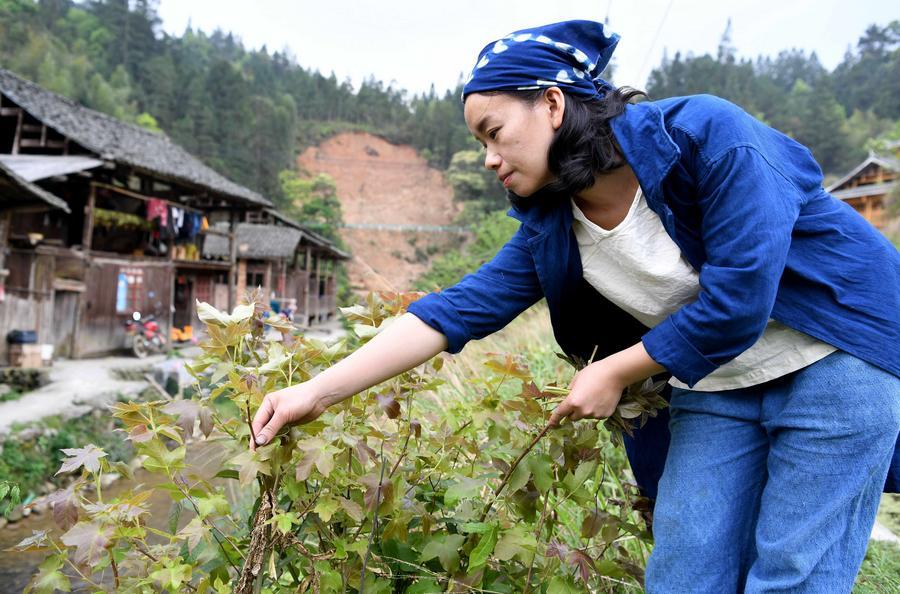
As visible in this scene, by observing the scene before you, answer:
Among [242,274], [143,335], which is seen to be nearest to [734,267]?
[143,335]

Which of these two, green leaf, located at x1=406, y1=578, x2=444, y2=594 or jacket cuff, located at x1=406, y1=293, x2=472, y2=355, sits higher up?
jacket cuff, located at x1=406, y1=293, x2=472, y2=355

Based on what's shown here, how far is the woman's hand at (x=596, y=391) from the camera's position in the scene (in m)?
1.14

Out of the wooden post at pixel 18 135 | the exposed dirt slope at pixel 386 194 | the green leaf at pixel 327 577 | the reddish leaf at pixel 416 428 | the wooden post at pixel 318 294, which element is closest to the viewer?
the green leaf at pixel 327 577

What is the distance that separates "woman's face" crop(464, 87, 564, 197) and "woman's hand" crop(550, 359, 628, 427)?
0.40m

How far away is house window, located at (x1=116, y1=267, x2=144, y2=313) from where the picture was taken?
13.3 m

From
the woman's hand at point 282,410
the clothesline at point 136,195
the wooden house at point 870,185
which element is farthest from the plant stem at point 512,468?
the wooden house at point 870,185

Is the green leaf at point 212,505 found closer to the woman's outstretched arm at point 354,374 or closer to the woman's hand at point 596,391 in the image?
the woman's outstretched arm at point 354,374

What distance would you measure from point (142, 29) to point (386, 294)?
5513cm

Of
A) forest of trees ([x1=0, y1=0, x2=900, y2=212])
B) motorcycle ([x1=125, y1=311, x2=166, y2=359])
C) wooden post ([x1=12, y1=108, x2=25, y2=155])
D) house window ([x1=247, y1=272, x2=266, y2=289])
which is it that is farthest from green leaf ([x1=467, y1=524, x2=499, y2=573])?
forest of trees ([x1=0, y1=0, x2=900, y2=212])

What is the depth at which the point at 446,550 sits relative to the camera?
128cm

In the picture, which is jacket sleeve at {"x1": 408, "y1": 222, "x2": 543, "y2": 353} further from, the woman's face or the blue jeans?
the blue jeans

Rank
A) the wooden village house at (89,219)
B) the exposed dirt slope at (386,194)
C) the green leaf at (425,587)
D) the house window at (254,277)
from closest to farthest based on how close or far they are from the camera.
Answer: the green leaf at (425,587) → the wooden village house at (89,219) → the house window at (254,277) → the exposed dirt slope at (386,194)

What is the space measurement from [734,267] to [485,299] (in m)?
0.55

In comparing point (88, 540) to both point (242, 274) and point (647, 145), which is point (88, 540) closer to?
point (647, 145)
